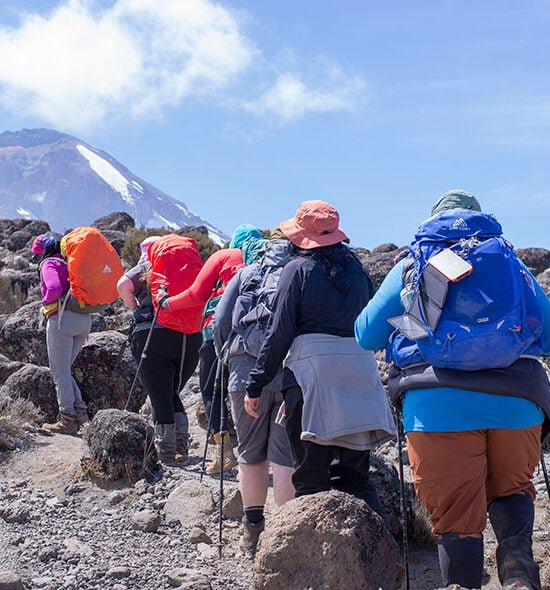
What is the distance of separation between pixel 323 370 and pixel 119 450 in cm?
251

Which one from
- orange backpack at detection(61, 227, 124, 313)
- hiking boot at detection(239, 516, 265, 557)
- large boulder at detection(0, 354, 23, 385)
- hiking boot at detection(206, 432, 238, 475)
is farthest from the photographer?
large boulder at detection(0, 354, 23, 385)

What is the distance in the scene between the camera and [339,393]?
360 centimetres

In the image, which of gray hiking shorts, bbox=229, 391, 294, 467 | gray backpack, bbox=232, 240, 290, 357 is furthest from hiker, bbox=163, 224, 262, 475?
gray hiking shorts, bbox=229, 391, 294, 467

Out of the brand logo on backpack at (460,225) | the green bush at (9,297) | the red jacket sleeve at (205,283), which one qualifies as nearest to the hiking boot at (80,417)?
the red jacket sleeve at (205,283)

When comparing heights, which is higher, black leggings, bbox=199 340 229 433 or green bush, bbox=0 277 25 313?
green bush, bbox=0 277 25 313

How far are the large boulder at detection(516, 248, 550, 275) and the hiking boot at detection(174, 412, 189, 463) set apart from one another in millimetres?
15266

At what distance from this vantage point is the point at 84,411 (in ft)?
24.6

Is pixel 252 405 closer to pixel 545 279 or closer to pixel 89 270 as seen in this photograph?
pixel 89 270

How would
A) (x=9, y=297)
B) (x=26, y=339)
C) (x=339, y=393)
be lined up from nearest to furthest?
1. (x=339, y=393)
2. (x=26, y=339)
3. (x=9, y=297)

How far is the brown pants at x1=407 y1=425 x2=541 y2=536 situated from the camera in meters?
2.81

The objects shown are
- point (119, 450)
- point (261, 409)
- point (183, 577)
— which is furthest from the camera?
point (119, 450)

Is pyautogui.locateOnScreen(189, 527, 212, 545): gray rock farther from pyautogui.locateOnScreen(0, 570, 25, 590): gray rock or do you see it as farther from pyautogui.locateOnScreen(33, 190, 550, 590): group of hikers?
pyautogui.locateOnScreen(0, 570, 25, 590): gray rock

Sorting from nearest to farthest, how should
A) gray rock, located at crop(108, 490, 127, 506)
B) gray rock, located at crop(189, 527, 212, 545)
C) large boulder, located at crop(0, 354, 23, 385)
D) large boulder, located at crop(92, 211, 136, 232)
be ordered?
gray rock, located at crop(189, 527, 212, 545), gray rock, located at crop(108, 490, 127, 506), large boulder, located at crop(0, 354, 23, 385), large boulder, located at crop(92, 211, 136, 232)

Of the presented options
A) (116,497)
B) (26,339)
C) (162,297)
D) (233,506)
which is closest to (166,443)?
(116,497)
